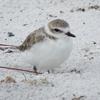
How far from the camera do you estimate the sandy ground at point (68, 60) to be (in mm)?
4844

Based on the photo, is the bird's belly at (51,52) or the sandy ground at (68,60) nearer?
the sandy ground at (68,60)

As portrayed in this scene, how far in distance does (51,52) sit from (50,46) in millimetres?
70

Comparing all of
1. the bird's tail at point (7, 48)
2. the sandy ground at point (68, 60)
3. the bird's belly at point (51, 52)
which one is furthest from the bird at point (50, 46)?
the bird's tail at point (7, 48)

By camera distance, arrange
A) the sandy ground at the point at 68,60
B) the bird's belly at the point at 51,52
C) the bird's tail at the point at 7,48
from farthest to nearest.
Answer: the bird's tail at the point at 7,48
the bird's belly at the point at 51,52
the sandy ground at the point at 68,60

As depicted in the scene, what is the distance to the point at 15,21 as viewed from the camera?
28.8 ft

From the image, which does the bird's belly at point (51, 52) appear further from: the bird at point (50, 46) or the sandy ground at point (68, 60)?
the sandy ground at point (68, 60)

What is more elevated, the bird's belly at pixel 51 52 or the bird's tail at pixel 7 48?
the bird's belly at pixel 51 52

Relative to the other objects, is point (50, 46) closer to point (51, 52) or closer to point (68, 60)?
point (51, 52)

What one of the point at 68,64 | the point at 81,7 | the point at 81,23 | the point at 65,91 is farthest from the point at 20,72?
the point at 81,7

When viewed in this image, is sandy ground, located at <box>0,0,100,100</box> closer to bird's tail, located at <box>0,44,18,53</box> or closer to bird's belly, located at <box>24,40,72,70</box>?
bird's tail, located at <box>0,44,18,53</box>

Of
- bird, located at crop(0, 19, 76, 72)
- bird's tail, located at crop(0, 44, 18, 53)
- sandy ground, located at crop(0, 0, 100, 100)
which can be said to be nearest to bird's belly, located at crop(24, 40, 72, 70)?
bird, located at crop(0, 19, 76, 72)

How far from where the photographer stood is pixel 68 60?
21.9 ft

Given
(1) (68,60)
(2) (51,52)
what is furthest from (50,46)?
(1) (68,60)

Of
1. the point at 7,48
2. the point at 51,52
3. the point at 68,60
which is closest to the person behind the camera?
the point at 51,52
